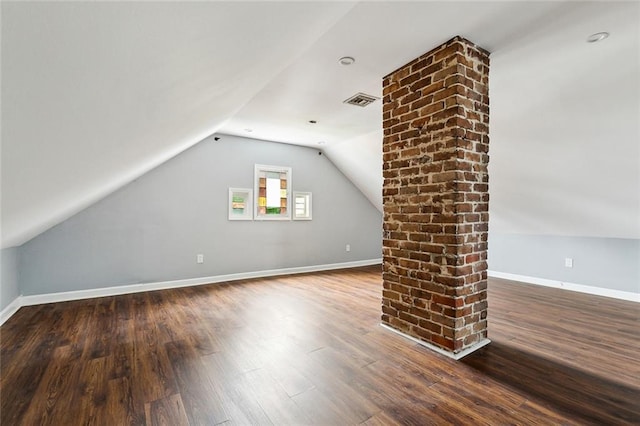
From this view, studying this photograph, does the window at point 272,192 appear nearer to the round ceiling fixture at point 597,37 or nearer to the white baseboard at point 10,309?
the white baseboard at point 10,309

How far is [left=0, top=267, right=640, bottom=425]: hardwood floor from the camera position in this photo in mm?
1577

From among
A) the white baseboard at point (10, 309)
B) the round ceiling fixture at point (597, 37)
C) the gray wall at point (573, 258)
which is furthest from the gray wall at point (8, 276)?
the gray wall at point (573, 258)

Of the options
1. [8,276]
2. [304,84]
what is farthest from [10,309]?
[304,84]

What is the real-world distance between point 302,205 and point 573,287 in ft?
14.4

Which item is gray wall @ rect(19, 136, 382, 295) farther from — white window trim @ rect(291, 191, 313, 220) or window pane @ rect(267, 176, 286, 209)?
window pane @ rect(267, 176, 286, 209)

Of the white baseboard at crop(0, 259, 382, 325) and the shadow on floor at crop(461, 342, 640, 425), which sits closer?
the shadow on floor at crop(461, 342, 640, 425)

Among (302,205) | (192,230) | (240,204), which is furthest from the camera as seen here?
(302,205)

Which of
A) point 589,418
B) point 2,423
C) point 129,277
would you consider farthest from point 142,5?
point 129,277

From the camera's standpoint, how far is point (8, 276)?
10.2 ft

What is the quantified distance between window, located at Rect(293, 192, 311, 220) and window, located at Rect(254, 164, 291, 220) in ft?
0.57

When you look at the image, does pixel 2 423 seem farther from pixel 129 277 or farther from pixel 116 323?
pixel 129 277

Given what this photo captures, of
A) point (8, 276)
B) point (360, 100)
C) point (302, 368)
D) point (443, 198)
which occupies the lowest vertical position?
point (302, 368)

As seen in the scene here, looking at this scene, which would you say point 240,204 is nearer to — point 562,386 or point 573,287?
point 562,386

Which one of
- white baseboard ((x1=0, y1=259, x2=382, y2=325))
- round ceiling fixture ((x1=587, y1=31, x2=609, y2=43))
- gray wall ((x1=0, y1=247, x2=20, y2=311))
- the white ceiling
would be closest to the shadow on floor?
the white ceiling
